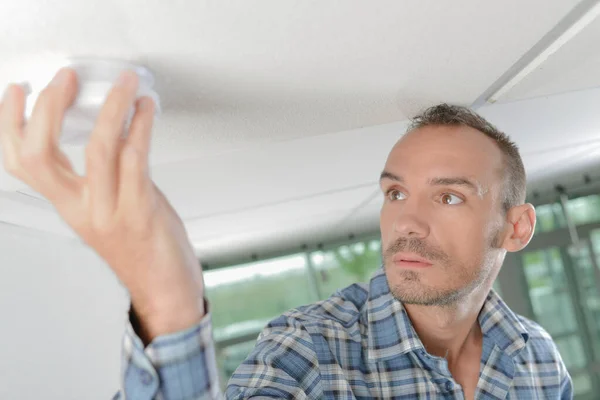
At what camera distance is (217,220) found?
2.91 meters

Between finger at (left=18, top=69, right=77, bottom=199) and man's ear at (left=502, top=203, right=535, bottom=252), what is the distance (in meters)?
1.50

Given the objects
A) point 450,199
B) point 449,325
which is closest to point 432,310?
point 449,325

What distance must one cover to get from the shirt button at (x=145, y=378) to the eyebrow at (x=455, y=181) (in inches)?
42.5

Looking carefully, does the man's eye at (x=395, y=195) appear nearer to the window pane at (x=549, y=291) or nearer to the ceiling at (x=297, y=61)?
the ceiling at (x=297, y=61)

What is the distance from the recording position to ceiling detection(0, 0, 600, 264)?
0.63 metres

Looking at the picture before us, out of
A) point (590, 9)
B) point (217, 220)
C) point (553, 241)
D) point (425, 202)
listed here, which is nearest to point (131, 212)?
point (590, 9)

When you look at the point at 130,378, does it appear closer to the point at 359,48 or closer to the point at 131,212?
the point at 131,212

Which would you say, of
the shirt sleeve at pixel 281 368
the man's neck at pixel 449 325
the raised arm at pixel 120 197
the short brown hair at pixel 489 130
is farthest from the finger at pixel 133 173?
the man's neck at pixel 449 325

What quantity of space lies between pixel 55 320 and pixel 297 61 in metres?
Result: 1.62

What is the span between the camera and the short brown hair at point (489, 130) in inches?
56.5

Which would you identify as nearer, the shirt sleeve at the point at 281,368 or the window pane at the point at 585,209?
the shirt sleeve at the point at 281,368

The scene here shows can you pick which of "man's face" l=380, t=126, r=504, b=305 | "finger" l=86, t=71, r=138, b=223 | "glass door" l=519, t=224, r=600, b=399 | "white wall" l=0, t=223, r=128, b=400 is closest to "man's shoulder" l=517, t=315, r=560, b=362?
"man's face" l=380, t=126, r=504, b=305

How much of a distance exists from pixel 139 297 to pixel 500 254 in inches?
55.5

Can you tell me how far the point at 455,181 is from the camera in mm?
1555
